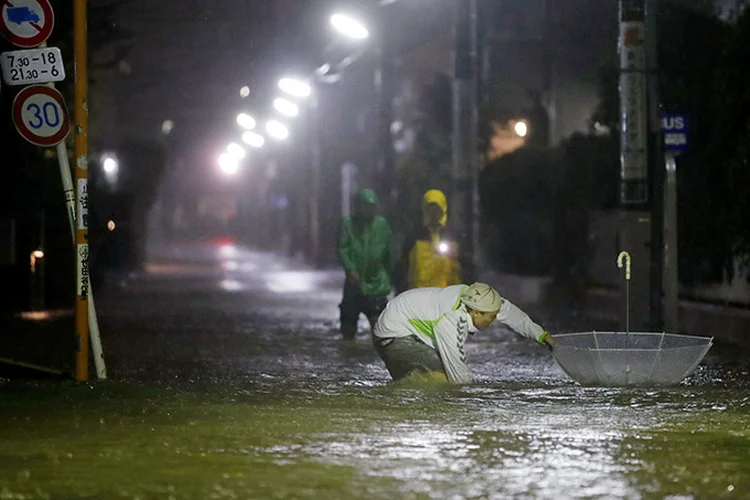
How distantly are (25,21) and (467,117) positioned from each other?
11672 millimetres

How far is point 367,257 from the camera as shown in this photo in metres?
15.8

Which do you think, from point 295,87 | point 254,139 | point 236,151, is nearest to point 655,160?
point 295,87

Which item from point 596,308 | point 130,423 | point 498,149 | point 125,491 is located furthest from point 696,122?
point 498,149

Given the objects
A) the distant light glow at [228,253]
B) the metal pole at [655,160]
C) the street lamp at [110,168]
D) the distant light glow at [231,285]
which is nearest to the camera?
the metal pole at [655,160]

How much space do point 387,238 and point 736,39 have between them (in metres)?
5.28

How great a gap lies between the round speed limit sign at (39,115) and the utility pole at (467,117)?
10.8m

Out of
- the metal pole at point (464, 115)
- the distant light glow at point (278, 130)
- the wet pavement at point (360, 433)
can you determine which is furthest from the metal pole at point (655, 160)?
the distant light glow at point (278, 130)

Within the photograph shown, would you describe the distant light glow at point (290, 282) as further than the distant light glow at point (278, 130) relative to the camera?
No

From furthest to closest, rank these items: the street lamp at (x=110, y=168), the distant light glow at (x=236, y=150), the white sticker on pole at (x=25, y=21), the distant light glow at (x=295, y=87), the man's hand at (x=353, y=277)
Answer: the distant light glow at (x=236, y=150)
the distant light glow at (x=295, y=87)
the street lamp at (x=110, y=168)
the man's hand at (x=353, y=277)
the white sticker on pole at (x=25, y=21)

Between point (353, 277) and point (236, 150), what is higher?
point (236, 150)

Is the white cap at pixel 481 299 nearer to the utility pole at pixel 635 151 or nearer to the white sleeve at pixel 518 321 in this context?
the white sleeve at pixel 518 321

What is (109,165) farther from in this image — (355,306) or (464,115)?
(355,306)

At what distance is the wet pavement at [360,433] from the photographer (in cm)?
668

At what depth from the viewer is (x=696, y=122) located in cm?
1861
